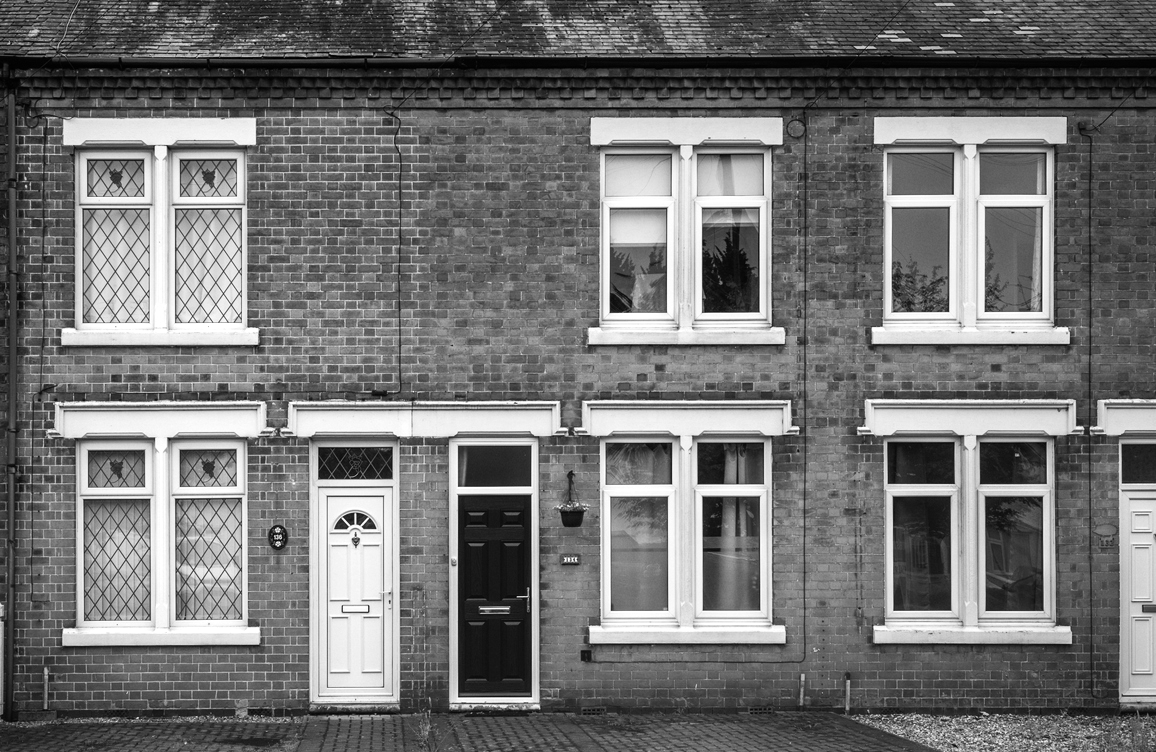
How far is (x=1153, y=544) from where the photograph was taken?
12.5m

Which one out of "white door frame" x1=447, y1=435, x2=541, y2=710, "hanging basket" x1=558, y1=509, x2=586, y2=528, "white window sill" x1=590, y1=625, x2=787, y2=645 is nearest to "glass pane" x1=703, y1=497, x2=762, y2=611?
"white window sill" x1=590, y1=625, x2=787, y2=645

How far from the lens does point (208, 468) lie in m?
Result: 12.3

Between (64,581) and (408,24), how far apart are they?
23.4ft

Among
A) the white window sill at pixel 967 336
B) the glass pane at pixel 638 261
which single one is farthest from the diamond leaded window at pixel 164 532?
the white window sill at pixel 967 336

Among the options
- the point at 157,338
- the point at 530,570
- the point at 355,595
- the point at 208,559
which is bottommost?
the point at 355,595

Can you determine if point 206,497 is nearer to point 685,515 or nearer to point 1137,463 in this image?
point 685,515

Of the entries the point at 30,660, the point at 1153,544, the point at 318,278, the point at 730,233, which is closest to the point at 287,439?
the point at 318,278

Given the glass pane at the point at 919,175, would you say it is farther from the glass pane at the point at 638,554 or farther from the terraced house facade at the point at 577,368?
the glass pane at the point at 638,554

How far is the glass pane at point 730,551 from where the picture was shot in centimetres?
1253

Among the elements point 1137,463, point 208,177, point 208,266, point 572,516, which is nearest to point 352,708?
point 572,516

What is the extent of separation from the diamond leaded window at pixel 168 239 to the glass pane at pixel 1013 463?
8.36m

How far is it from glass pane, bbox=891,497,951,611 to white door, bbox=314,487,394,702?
5571 mm

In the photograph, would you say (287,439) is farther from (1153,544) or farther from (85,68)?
(1153,544)

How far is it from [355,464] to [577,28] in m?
5.46
